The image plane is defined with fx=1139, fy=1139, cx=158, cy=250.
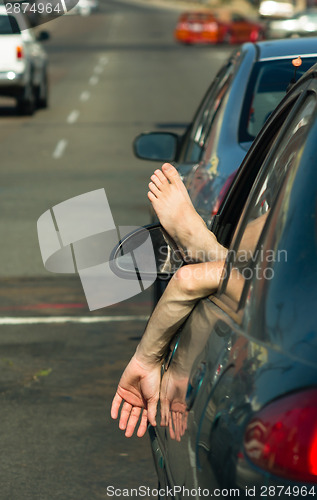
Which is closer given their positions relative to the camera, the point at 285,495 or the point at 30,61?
the point at 285,495

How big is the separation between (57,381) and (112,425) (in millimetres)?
843

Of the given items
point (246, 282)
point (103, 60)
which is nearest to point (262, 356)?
point (246, 282)

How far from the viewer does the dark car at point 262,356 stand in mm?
2125

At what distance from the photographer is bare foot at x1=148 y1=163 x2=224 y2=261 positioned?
3.36m

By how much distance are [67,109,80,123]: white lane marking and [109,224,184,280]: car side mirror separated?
19331mm

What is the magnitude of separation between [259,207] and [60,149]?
1658cm

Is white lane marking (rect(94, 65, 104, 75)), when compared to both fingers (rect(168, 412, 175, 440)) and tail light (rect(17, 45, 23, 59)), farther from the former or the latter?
fingers (rect(168, 412, 175, 440))

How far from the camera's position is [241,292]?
2.58 metres

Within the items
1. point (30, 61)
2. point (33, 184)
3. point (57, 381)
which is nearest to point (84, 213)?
point (33, 184)

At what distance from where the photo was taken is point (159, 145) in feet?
24.5

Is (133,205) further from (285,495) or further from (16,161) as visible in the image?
(285,495)

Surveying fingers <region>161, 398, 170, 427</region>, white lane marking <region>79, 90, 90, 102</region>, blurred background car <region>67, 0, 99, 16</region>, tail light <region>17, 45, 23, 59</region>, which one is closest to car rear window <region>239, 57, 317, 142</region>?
fingers <region>161, 398, 170, 427</region>

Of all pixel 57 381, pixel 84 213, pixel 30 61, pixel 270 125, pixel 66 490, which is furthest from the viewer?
pixel 30 61

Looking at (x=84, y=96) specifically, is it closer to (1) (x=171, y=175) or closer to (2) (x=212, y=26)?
(2) (x=212, y=26)
